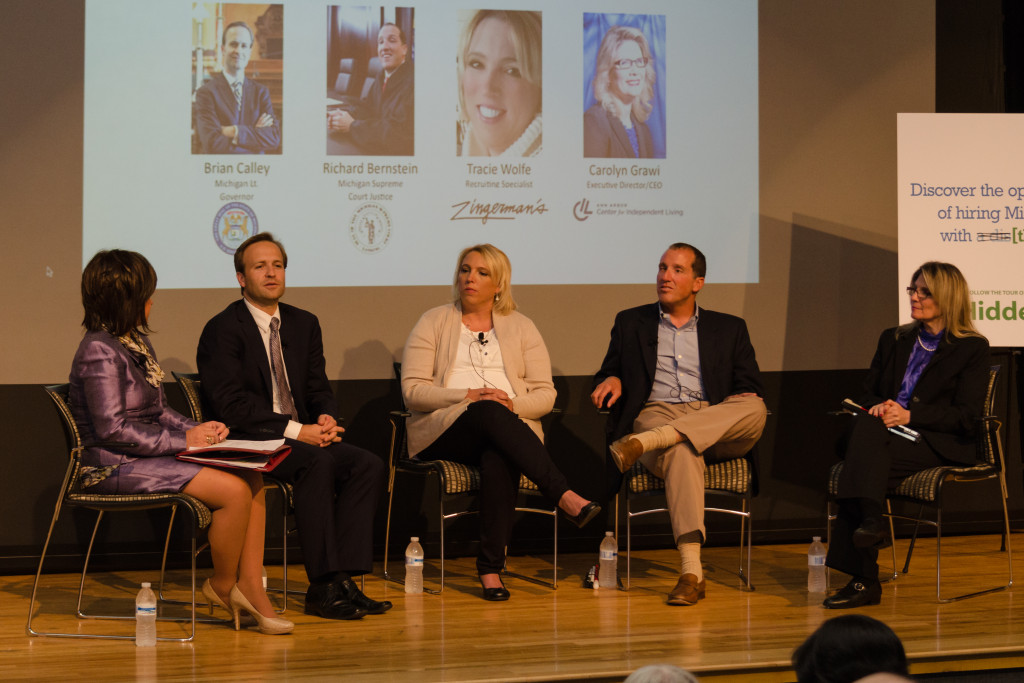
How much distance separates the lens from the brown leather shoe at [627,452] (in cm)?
397

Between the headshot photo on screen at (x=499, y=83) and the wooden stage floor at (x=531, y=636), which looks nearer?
the wooden stage floor at (x=531, y=636)

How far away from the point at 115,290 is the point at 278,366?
2.29 feet

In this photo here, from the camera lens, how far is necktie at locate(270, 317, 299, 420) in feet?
13.2

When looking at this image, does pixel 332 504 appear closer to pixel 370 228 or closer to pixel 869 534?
pixel 370 228

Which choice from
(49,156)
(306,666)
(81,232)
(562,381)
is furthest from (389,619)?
(49,156)

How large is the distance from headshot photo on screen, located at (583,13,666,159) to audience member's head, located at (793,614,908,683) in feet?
12.0

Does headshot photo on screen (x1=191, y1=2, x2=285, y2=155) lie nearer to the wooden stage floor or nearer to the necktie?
the necktie

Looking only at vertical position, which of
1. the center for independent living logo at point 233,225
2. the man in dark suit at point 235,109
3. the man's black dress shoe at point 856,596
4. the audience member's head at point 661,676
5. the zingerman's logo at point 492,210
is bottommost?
the man's black dress shoe at point 856,596

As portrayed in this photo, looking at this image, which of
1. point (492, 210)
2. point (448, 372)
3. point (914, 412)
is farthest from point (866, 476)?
point (492, 210)

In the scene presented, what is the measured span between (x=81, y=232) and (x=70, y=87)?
2.01 ft

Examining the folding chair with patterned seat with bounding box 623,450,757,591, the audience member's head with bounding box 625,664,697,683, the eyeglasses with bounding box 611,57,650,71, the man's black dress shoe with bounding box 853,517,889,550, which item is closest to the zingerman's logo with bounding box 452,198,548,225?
the eyeglasses with bounding box 611,57,650,71

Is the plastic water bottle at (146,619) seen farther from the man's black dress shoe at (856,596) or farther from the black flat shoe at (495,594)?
the man's black dress shoe at (856,596)

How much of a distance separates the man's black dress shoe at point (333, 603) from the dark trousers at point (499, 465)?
1.86ft

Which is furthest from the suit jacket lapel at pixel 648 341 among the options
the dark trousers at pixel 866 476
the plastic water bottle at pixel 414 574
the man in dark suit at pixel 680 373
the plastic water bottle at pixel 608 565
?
the plastic water bottle at pixel 414 574
